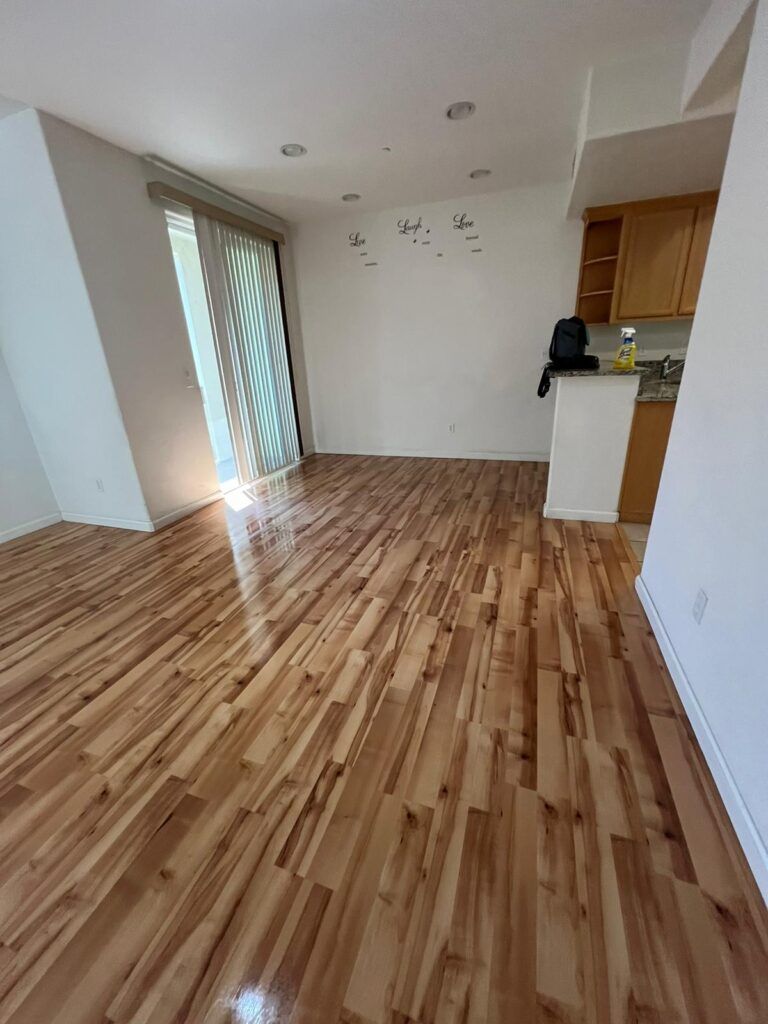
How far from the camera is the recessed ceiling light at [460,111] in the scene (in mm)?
2545

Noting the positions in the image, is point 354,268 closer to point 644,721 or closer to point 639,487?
point 639,487

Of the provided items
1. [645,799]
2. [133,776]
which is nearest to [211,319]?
[133,776]

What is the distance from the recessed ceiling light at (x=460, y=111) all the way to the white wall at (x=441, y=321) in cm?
160

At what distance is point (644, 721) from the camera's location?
4.83ft

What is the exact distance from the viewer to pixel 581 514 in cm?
308

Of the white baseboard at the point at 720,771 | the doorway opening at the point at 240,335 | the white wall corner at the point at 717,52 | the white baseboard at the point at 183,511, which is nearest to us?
the white baseboard at the point at 720,771

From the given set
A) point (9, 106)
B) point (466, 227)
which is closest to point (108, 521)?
point (9, 106)

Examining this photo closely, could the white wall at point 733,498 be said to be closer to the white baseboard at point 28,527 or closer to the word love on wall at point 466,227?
the word love on wall at point 466,227

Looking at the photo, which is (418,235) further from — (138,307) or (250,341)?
(138,307)

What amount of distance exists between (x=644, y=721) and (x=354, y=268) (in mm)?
5033

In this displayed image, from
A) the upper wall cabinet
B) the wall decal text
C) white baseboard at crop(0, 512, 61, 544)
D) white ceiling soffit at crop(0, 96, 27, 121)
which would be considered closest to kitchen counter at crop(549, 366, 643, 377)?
the upper wall cabinet

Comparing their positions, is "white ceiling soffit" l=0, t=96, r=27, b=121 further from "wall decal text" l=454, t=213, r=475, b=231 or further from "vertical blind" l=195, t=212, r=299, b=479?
"wall decal text" l=454, t=213, r=475, b=231

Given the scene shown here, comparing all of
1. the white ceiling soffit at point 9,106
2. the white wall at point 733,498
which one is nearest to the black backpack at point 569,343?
the white wall at point 733,498

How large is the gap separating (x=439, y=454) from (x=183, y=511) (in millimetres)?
3007
